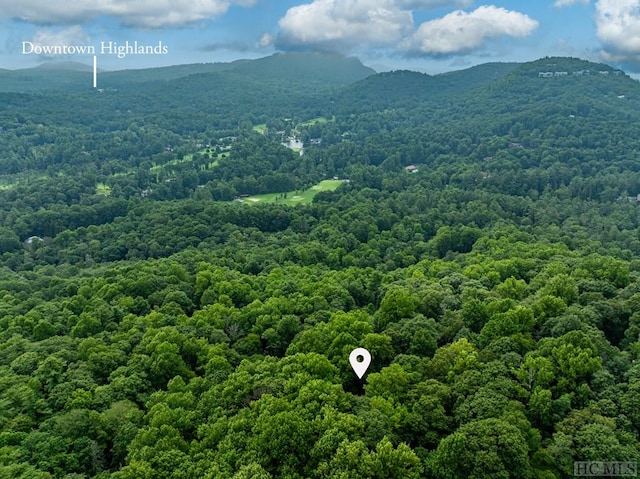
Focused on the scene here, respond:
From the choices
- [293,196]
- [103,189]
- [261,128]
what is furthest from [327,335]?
[261,128]

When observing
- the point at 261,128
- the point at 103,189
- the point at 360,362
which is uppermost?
the point at 360,362

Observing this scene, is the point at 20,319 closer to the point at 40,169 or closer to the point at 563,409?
Result: the point at 563,409

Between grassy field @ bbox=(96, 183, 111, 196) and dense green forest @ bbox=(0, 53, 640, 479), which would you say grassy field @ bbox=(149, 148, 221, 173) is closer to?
grassy field @ bbox=(96, 183, 111, 196)

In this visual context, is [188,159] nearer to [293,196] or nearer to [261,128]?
[293,196]

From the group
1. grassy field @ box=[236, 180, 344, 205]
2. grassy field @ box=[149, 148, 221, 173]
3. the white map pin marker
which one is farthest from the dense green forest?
grassy field @ box=[149, 148, 221, 173]

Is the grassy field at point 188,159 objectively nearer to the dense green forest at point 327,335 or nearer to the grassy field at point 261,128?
the grassy field at point 261,128

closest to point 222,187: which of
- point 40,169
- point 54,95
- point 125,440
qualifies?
point 40,169
